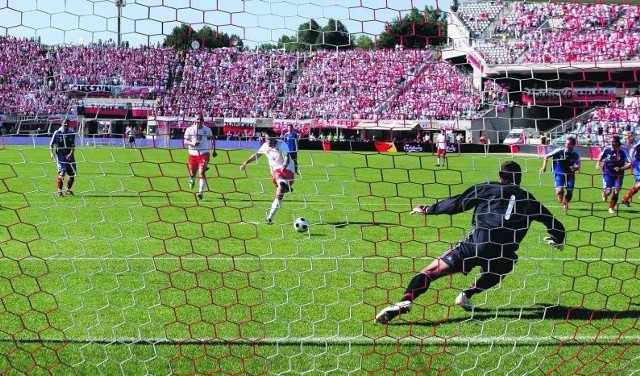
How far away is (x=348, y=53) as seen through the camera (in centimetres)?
777

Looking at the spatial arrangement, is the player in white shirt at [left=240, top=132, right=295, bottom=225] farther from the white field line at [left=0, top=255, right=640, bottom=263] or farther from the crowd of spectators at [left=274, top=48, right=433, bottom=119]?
the white field line at [left=0, top=255, right=640, bottom=263]

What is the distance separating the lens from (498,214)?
7.01m

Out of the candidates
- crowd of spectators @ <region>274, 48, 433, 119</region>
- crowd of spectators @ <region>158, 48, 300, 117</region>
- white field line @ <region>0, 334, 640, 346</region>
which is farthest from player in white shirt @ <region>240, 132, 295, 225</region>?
white field line @ <region>0, 334, 640, 346</region>

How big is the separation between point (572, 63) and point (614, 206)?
9058mm

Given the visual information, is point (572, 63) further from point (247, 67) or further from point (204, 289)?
point (204, 289)

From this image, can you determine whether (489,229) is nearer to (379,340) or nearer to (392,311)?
(392,311)

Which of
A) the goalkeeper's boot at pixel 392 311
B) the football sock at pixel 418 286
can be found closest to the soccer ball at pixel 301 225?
the football sock at pixel 418 286

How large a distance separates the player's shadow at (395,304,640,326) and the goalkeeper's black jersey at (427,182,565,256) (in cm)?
56

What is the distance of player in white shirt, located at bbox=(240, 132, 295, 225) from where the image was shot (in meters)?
12.8

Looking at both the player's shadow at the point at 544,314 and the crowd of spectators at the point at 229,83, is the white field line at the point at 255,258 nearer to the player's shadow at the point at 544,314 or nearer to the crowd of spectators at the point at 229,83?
the crowd of spectators at the point at 229,83

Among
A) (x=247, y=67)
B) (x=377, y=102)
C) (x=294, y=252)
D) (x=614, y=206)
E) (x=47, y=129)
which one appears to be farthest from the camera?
(x=614, y=206)

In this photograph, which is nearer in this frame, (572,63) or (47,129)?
(572,63)

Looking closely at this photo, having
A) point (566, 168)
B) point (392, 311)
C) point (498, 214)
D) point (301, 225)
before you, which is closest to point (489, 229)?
point (498, 214)

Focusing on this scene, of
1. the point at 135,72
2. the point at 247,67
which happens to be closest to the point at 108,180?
the point at 135,72
